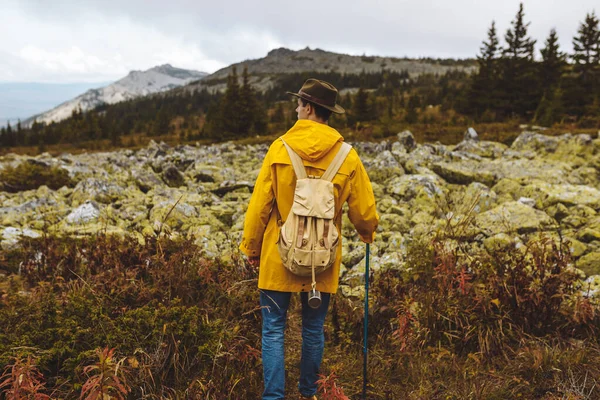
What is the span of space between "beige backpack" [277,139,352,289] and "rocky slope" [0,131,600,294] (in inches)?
62.8

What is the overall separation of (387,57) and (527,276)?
5148 inches

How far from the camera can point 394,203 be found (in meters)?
7.11

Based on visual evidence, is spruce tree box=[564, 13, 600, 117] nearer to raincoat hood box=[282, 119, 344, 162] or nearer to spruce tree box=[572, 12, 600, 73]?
spruce tree box=[572, 12, 600, 73]

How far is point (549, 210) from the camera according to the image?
21.6 feet

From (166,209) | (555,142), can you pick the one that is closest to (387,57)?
(555,142)

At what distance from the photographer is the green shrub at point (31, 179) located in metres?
9.05

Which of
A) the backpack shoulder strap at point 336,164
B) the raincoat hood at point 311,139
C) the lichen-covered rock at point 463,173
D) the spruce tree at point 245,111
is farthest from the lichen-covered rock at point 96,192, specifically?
the spruce tree at point 245,111

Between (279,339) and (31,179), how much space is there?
30.1ft

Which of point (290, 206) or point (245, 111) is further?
point (245, 111)

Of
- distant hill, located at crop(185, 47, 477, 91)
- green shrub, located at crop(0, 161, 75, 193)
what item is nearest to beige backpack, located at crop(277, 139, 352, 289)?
green shrub, located at crop(0, 161, 75, 193)

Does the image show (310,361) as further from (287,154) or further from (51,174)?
(51,174)

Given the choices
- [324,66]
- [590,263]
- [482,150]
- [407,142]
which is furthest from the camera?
[324,66]

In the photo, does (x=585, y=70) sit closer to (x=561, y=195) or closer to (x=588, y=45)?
(x=588, y=45)

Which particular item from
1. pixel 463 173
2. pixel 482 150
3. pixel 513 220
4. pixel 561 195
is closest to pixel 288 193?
pixel 513 220
